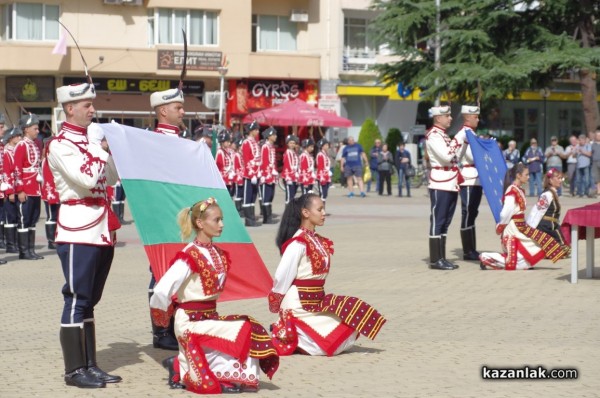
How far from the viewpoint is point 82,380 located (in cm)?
869

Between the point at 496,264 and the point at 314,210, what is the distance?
6601mm

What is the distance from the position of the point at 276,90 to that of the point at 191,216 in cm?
4377

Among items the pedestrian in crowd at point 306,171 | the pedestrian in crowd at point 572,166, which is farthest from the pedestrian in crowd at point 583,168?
the pedestrian in crowd at point 306,171

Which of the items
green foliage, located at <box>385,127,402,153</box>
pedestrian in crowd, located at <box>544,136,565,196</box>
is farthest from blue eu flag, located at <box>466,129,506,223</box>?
green foliage, located at <box>385,127,402,153</box>

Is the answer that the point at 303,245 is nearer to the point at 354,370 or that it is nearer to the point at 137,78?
the point at 354,370

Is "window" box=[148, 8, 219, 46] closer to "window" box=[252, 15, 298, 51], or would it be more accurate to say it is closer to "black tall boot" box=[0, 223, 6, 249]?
"window" box=[252, 15, 298, 51]

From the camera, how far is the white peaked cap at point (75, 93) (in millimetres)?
8898

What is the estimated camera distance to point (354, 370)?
9.40 metres

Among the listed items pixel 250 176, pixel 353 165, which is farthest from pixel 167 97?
pixel 353 165

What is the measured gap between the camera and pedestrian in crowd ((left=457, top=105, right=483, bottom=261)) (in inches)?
669

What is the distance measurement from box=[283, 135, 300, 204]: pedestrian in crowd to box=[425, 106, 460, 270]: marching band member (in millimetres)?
10466

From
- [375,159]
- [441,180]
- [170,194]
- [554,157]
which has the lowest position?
[375,159]

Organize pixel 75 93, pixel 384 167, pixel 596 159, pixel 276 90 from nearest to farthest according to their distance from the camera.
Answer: pixel 75 93 → pixel 596 159 → pixel 384 167 → pixel 276 90

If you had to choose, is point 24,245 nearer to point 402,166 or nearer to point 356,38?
point 402,166
